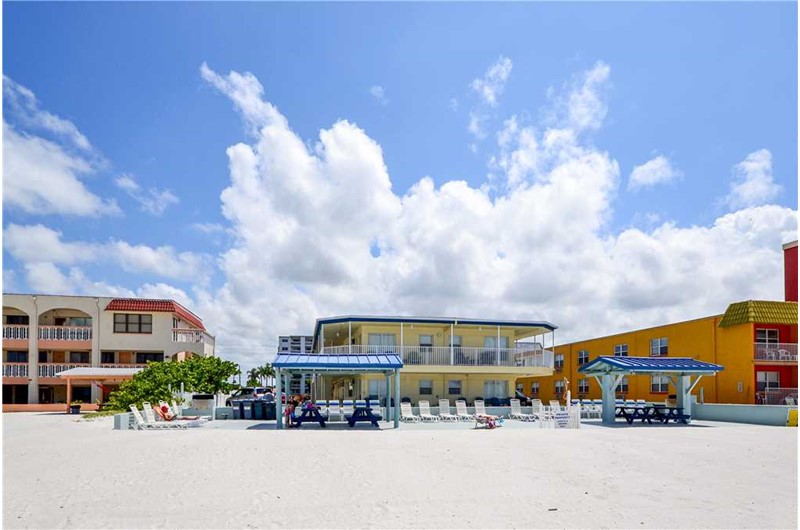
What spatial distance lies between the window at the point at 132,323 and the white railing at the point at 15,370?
5992 millimetres

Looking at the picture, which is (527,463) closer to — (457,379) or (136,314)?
(457,379)

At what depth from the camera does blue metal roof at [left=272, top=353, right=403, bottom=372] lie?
22.9 m

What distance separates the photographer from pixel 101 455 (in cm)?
1433

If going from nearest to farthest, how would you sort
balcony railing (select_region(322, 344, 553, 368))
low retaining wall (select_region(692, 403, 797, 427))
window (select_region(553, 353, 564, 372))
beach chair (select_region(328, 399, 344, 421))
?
beach chair (select_region(328, 399, 344, 421))
low retaining wall (select_region(692, 403, 797, 427))
balcony railing (select_region(322, 344, 553, 368))
window (select_region(553, 353, 564, 372))

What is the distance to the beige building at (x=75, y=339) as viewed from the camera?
42438mm

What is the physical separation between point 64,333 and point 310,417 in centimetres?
2803

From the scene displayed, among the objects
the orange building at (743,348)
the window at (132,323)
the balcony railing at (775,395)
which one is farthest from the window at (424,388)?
the window at (132,323)

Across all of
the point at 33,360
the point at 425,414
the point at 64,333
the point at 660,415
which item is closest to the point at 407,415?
the point at 425,414

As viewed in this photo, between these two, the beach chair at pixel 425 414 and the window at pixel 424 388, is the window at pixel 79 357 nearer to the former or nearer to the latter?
the window at pixel 424 388

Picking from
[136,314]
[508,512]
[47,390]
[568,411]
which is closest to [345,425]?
[568,411]

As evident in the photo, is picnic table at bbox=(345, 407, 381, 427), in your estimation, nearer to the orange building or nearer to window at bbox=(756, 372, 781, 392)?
the orange building

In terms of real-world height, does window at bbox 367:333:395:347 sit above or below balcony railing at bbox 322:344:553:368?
above

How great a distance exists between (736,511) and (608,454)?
5.84m

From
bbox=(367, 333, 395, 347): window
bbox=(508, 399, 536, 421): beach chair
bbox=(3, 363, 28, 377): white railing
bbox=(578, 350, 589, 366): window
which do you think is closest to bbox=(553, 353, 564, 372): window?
bbox=(578, 350, 589, 366): window
